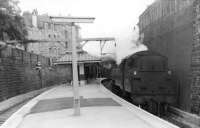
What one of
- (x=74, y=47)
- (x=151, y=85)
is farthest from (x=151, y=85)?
(x=74, y=47)

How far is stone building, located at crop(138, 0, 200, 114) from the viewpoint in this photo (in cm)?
1521

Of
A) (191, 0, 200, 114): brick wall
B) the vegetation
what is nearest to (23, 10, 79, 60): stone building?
the vegetation

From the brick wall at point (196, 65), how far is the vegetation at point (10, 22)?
1433 cm

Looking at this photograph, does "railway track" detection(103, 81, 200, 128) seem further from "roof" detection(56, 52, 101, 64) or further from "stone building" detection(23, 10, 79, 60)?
"stone building" detection(23, 10, 79, 60)

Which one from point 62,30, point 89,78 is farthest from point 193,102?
point 62,30

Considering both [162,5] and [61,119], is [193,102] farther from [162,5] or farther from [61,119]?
[162,5]

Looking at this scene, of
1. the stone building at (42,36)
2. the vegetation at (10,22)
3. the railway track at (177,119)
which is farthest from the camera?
the stone building at (42,36)

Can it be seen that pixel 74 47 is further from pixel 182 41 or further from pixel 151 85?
pixel 182 41

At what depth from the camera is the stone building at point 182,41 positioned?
1521cm

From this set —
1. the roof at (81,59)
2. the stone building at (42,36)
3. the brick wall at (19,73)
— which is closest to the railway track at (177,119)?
the brick wall at (19,73)

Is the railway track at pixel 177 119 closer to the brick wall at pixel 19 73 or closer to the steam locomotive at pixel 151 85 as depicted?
the steam locomotive at pixel 151 85

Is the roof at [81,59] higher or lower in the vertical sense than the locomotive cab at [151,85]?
higher

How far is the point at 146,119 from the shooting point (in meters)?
10.0

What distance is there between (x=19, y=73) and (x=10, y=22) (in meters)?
6.73
